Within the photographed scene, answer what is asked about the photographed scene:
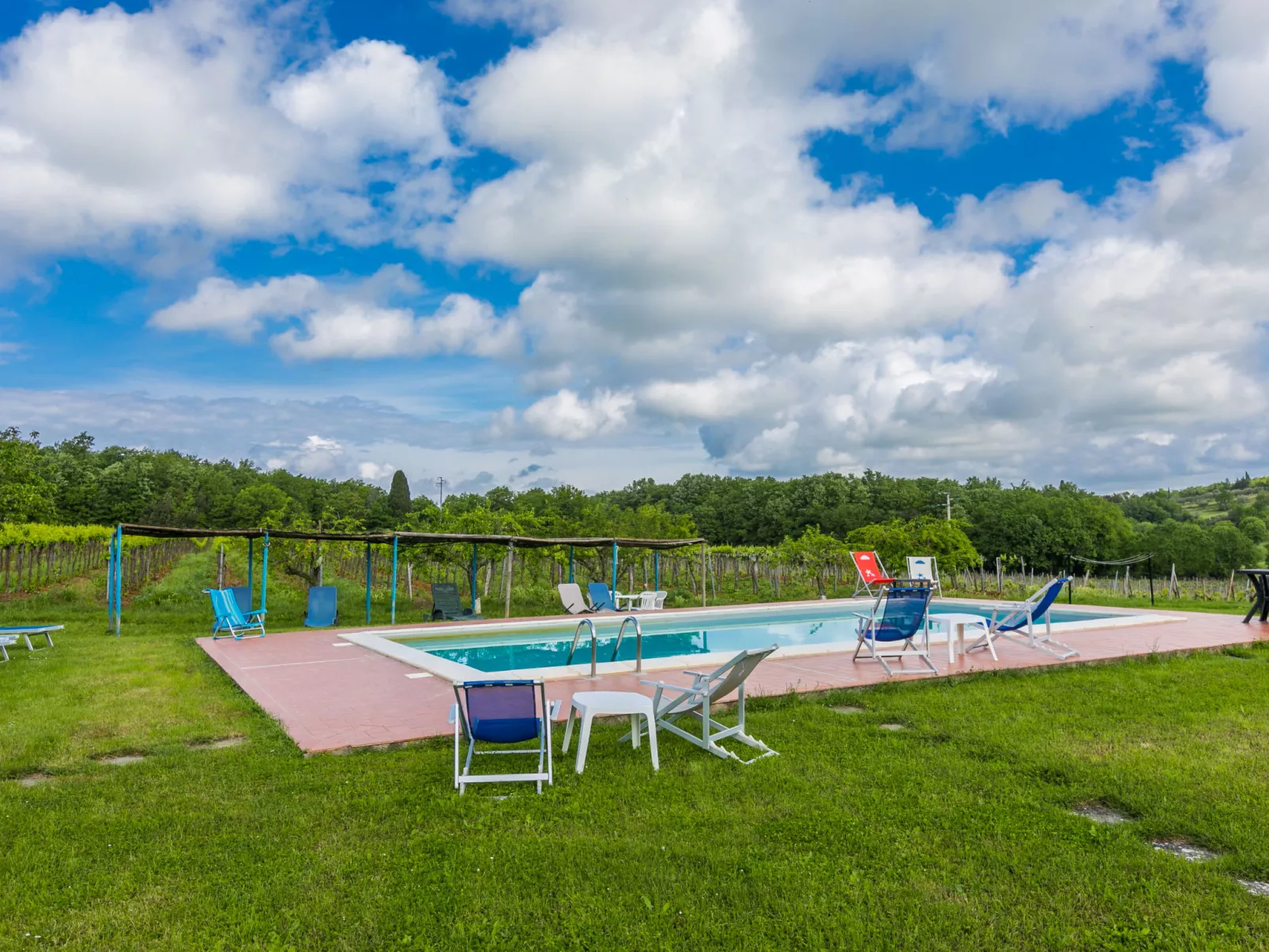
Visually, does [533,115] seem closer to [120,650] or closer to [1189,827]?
[120,650]

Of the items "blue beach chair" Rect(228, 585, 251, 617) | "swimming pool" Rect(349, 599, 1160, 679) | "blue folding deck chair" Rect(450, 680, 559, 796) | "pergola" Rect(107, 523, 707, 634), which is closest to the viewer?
"blue folding deck chair" Rect(450, 680, 559, 796)

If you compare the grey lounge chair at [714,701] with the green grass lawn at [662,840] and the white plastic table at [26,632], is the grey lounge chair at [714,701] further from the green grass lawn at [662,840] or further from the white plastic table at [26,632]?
the white plastic table at [26,632]

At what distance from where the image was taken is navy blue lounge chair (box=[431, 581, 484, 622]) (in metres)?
13.5

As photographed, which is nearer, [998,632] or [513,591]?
[998,632]

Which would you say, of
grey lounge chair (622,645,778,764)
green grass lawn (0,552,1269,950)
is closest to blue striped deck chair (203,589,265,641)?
green grass lawn (0,552,1269,950)

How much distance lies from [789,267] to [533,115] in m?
Result: 6.39

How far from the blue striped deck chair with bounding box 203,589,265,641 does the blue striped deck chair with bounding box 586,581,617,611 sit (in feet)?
20.5

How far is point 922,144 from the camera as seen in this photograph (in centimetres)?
1452

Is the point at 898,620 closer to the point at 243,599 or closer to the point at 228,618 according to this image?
the point at 228,618

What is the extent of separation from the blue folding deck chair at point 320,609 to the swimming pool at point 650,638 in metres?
1.92

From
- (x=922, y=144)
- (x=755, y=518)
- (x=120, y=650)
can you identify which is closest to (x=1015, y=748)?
(x=120, y=650)

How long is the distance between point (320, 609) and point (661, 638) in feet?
18.7

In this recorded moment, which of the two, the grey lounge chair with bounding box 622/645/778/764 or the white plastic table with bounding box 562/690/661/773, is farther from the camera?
the grey lounge chair with bounding box 622/645/778/764

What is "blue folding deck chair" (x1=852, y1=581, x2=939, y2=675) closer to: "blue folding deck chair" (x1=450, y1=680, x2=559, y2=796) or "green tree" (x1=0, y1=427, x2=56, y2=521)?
"blue folding deck chair" (x1=450, y1=680, x2=559, y2=796)
